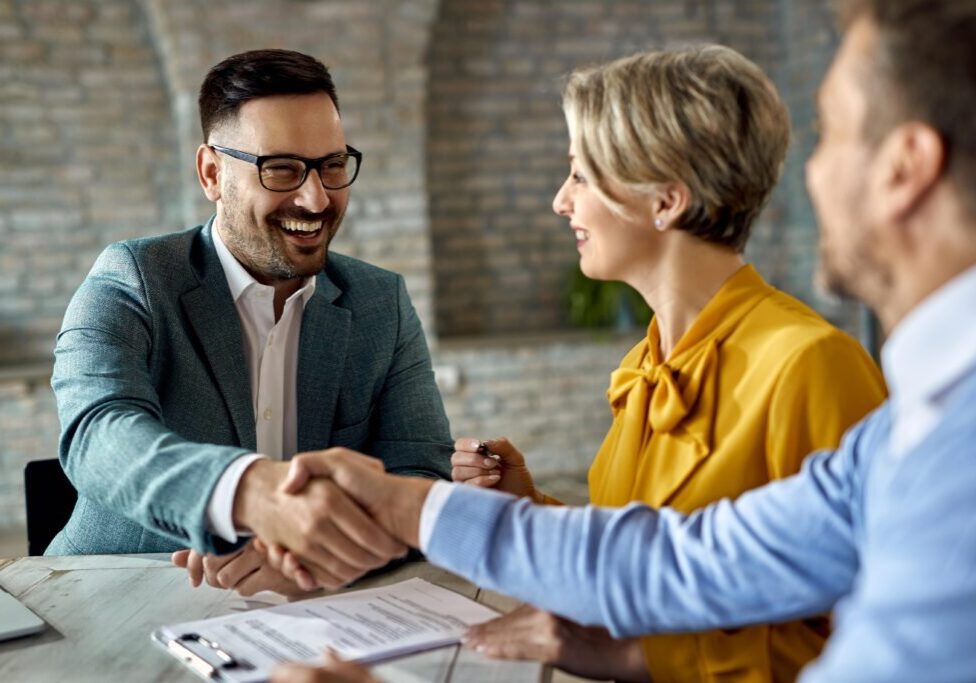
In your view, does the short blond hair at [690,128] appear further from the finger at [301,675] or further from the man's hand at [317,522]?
the finger at [301,675]

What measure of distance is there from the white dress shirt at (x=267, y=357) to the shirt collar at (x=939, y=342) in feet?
4.96

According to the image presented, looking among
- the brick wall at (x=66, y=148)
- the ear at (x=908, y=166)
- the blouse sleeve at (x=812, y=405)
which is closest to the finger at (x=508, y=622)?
the blouse sleeve at (x=812, y=405)

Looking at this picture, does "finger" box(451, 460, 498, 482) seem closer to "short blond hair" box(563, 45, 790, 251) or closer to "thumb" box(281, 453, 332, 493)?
"thumb" box(281, 453, 332, 493)

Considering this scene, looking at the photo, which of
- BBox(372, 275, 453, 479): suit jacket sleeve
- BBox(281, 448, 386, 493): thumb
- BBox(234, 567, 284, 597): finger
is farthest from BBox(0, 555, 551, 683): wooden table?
BBox(372, 275, 453, 479): suit jacket sleeve

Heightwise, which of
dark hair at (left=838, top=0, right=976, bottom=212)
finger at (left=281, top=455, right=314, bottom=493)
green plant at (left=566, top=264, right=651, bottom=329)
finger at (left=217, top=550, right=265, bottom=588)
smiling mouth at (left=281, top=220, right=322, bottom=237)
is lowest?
green plant at (left=566, top=264, right=651, bottom=329)

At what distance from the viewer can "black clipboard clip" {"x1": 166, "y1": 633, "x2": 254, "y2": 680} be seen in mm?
1229

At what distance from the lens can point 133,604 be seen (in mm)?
1538

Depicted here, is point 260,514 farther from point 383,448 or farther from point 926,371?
point 926,371

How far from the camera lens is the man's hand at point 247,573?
1.55 m

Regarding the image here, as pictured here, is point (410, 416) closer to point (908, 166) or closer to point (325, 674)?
point (325, 674)

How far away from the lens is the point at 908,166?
0.90m

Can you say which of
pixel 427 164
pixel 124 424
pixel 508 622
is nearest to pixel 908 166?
pixel 508 622

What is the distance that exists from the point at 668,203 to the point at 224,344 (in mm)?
948

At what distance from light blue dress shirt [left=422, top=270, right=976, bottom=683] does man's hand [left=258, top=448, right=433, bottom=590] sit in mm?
47
